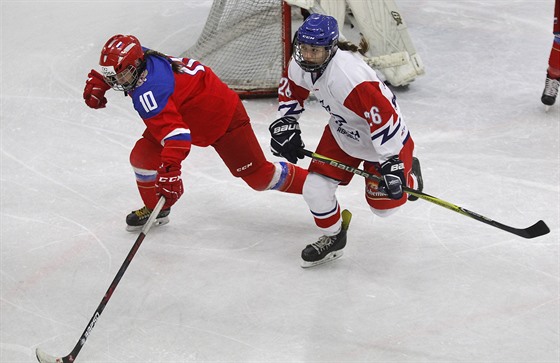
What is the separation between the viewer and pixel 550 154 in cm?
405

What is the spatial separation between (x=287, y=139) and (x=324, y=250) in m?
0.45

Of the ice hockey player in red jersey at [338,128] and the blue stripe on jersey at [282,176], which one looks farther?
the blue stripe on jersey at [282,176]

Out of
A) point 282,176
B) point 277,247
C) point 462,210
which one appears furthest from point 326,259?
point 462,210

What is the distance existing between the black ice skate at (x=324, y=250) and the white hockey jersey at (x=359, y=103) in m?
0.37

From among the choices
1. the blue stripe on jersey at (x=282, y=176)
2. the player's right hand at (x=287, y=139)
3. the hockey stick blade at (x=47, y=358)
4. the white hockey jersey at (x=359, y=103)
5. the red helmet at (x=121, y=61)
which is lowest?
the blue stripe on jersey at (x=282, y=176)

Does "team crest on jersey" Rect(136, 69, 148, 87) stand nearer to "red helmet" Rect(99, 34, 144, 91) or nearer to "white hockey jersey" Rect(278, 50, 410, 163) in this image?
"red helmet" Rect(99, 34, 144, 91)

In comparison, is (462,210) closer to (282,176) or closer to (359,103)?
(359,103)

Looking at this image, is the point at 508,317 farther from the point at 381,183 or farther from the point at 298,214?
the point at 298,214

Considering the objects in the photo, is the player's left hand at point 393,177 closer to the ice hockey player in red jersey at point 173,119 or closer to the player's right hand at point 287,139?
the player's right hand at point 287,139

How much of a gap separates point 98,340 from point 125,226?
Answer: 2.71 ft

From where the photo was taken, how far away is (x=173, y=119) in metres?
2.90

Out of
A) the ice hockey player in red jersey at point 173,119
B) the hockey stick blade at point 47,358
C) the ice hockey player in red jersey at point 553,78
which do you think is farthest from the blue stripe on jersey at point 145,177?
the ice hockey player in red jersey at point 553,78

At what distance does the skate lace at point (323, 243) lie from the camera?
3133mm

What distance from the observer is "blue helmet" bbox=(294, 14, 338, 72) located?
271 centimetres
